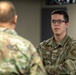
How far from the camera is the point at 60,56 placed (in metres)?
2.92

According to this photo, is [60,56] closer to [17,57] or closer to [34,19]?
[17,57]

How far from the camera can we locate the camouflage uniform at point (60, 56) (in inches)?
111

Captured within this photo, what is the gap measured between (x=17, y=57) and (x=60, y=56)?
1.15 meters

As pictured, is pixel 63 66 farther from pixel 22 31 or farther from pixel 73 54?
pixel 22 31

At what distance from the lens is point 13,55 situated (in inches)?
72.1

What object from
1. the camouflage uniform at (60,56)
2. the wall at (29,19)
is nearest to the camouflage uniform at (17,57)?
the camouflage uniform at (60,56)

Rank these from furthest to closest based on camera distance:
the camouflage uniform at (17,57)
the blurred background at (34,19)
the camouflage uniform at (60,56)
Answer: the blurred background at (34,19) → the camouflage uniform at (60,56) → the camouflage uniform at (17,57)

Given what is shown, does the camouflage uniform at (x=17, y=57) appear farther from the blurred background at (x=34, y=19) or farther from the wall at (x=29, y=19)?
the wall at (x=29, y=19)

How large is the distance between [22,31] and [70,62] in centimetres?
503

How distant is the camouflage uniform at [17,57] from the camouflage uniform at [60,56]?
3.22ft

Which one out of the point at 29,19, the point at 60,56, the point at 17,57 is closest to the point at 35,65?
the point at 17,57

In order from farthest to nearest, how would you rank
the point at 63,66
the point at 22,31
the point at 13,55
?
the point at 22,31 < the point at 63,66 < the point at 13,55

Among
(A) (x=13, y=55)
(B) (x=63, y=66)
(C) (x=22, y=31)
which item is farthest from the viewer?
(C) (x=22, y=31)

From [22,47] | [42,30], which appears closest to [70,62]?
[22,47]
